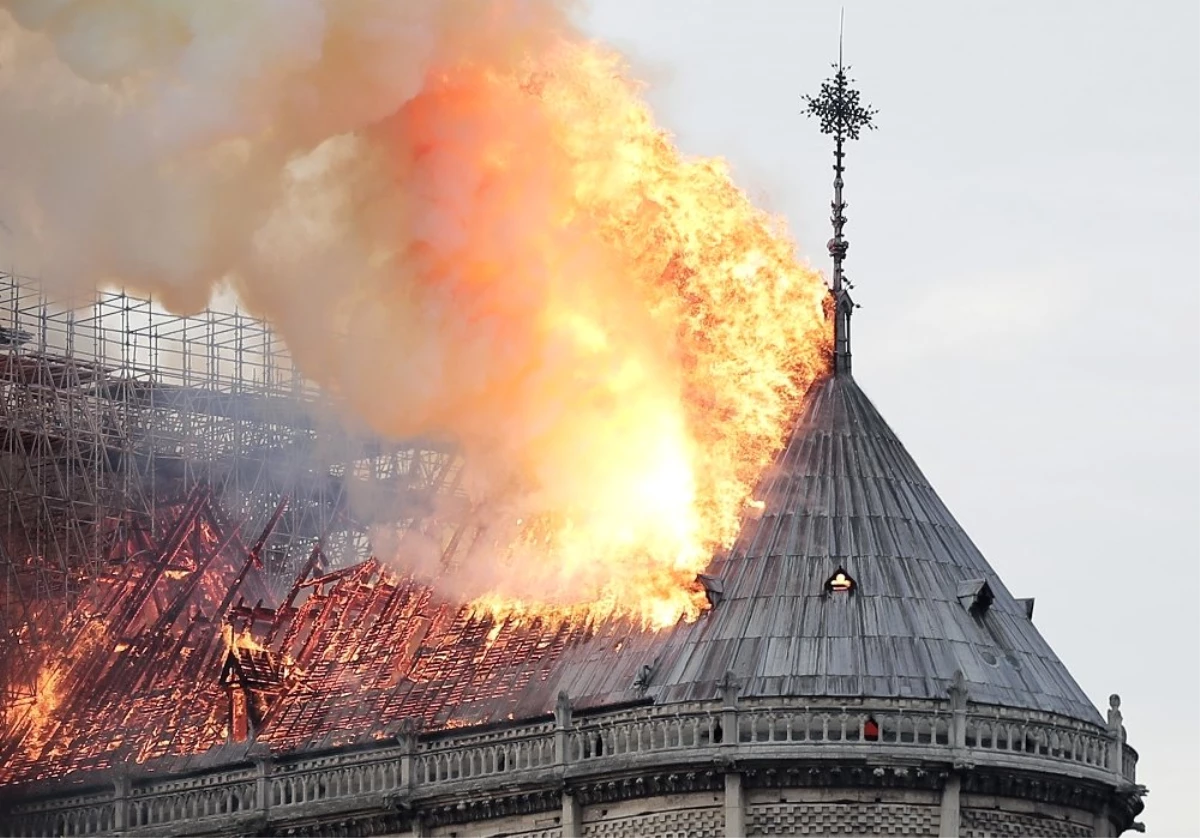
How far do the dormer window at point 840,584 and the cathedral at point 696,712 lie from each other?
0.06 meters

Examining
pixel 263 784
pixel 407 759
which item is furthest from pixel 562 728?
pixel 263 784

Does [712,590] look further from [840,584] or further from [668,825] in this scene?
[668,825]

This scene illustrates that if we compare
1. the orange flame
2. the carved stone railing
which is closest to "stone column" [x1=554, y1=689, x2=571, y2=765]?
the carved stone railing

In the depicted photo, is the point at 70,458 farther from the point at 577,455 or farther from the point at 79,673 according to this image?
the point at 577,455

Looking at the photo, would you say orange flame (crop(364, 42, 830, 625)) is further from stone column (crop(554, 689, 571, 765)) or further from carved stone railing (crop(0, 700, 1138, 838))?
carved stone railing (crop(0, 700, 1138, 838))

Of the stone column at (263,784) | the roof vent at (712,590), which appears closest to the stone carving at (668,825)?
the roof vent at (712,590)

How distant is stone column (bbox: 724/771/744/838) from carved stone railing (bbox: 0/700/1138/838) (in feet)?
1.99

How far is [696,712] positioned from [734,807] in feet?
8.49

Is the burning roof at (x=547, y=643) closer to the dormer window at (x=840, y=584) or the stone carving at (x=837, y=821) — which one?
the dormer window at (x=840, y=584)

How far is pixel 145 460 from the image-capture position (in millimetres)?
129875

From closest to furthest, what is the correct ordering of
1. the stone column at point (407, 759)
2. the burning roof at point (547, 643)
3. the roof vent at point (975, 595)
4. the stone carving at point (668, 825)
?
the stone carving at point (668, 825) < the burning roof at point (547, 643) < the roof vent at point (975, 595) < the stone column at point (407, 759)

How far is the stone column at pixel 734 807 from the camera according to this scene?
102438 millimetres

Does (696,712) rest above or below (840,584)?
below

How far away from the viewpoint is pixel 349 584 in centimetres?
12025
